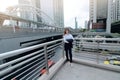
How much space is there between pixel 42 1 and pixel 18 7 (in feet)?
41.3

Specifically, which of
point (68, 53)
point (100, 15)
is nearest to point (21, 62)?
point (68, 53)

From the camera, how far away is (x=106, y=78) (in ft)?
9.45

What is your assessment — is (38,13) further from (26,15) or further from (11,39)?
(11,39)

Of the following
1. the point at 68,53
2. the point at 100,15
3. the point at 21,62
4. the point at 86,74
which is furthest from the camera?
the point at 100,15

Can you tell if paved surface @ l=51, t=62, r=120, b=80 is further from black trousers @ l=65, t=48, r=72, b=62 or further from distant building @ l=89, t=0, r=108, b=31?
distant building @ l=89, t=0, r=108, b=31

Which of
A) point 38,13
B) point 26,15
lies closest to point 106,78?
point 38,13

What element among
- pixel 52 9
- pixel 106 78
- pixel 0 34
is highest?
pixel 52 9

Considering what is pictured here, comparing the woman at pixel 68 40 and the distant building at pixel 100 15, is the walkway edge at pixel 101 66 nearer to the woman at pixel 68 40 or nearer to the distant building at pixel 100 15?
the woman at pixel 68 40

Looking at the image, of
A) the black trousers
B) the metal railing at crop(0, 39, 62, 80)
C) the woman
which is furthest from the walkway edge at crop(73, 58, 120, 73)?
the metal railing at crop(0, 39, 62, 80)

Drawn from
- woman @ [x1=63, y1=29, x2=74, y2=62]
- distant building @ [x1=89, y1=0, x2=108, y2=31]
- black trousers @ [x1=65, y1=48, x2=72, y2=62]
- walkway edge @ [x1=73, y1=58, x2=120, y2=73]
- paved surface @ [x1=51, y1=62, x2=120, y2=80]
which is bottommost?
paved surface @ [x1=51, y1=62, x2=120, y2=80]

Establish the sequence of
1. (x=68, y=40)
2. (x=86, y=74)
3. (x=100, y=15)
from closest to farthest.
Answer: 1. (x=86, y=74)
2. (x=68, y=40)
3. (x=100, y=15)

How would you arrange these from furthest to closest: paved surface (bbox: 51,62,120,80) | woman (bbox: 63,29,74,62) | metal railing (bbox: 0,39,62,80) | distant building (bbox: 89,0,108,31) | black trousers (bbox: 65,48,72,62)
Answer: distant building (bbox: 89,0,108,31)
black trousers (bbox: 65,48,72,62)
woman (bbox: 63,29,74,62)
paved surface (bbox: 51,62,120,80)
metal railing (bbox: 0,39,62,80)

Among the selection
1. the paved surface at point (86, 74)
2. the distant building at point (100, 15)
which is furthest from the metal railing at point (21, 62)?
the distant building at point (100, 15)

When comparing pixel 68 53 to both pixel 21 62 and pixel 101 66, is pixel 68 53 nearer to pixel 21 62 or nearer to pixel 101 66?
pixel 101 66
